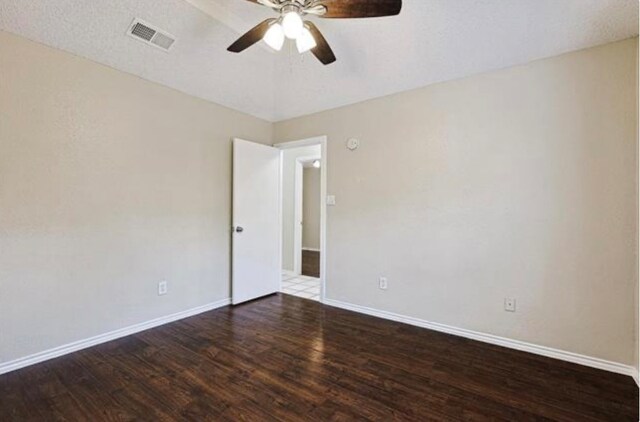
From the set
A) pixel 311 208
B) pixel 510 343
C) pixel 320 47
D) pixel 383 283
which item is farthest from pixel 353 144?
pixel 311 208

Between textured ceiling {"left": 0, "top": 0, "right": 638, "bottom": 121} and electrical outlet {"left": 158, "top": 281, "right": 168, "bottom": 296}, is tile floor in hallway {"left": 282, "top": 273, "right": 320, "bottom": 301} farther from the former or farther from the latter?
textured ceiling {"left": 0, "top": 0, "right": 638, "bottom": 121}

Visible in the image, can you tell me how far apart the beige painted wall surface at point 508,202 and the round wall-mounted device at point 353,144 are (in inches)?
2.3

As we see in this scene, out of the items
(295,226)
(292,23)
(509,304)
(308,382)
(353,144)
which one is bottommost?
(308,382)

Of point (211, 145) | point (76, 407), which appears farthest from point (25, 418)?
point (211, 145)

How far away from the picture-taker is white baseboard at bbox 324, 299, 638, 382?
2201mm

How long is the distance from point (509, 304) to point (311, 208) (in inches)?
251

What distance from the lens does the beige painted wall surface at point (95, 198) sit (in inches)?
86.0

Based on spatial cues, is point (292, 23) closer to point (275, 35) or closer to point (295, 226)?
point (275, 35)

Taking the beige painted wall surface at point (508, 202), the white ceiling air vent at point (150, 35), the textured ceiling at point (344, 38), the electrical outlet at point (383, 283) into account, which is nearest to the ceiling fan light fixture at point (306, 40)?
the textured ceiling at point (344, 38)

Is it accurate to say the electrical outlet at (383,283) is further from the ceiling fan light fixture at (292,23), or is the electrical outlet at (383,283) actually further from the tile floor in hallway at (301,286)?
the ceiling fan light fixture at (292,23)

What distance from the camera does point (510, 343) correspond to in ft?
8.43

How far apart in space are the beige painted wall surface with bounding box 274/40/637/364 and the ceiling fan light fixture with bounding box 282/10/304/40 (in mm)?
1739

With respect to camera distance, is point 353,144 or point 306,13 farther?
point 353,144

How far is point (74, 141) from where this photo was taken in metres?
2.45
